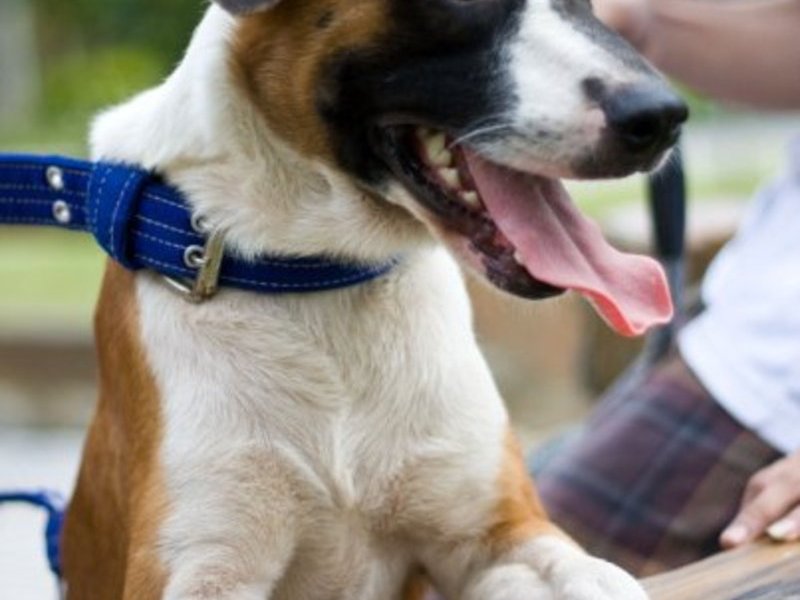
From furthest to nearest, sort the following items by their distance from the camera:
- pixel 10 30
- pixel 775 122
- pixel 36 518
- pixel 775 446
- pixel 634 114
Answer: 1. pixel 10 30
2. pixel 775 122
3. pixel 36 518
4. pixel 775 446
5. pixel 634 114

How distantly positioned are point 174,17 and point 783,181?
52.3 feet

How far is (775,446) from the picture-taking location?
133 inches

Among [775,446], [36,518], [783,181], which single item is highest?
[783,181]

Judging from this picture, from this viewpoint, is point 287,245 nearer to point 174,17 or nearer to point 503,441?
point 503,441

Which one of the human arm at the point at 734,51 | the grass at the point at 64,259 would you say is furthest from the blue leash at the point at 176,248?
the grass at the point at 64,259

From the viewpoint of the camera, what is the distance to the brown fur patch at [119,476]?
271 cm

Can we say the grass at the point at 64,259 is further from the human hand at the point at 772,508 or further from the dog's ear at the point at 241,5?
the dog's ear at the point at 241,5

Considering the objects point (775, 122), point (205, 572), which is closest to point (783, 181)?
point (205, 572)

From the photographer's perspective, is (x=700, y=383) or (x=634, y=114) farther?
(x=700, y=383)

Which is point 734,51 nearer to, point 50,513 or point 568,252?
point 568,252

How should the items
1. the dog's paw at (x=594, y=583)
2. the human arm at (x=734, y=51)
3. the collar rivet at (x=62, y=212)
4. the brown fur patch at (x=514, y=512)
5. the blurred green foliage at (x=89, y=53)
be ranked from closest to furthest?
the dog's paw at (x=594, y=583) < the brown fur patch at (x=514, y=512) < the collar rivet at (x=62, y=212) < the human arm at (x=734, y=51) < the blurred green foliage at (x=89, y=53)

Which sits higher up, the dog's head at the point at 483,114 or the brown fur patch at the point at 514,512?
the dog's head at the point at 483,114

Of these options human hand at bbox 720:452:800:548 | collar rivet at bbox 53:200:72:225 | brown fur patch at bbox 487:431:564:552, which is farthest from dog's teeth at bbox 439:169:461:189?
human hand at bbox 720:452:800:548

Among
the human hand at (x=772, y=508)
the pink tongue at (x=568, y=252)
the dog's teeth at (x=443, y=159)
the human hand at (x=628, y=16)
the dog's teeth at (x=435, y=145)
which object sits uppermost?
the dog's teeth at (x=435, y=145)
